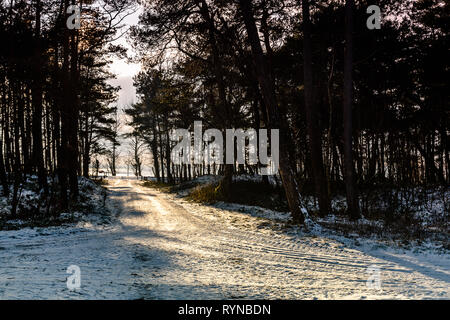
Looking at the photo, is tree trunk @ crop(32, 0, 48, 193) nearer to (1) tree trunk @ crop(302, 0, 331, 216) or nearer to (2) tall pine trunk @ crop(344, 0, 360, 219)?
(1) tree trunk @ crop(302, 0, 331, 216)

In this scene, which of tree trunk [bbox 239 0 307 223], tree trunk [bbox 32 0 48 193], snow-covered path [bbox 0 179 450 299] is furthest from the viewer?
tree trunk [bbox 32 0 48 193]

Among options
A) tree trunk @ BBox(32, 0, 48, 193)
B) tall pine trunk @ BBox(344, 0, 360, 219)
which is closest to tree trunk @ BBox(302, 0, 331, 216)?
tall pine trunk @ BBox(344, 0, 360, 219)

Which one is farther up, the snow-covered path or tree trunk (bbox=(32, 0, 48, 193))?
tree trunk (bbox=(32, 0, 48, 193))

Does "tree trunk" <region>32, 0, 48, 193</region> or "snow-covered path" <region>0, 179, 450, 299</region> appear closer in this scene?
"snow-covered path" <region>0, 179, 450, 299</region>

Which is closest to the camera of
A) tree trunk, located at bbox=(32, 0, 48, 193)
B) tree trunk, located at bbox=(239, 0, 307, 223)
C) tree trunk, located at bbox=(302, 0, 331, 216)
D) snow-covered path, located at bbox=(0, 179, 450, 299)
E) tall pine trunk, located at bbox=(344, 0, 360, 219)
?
snow-covered path, located at bbox=(0, 179, 450, 299)

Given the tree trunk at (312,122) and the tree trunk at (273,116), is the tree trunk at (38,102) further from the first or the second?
the tree trunk at (312,122)

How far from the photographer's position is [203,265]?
19.5 ft

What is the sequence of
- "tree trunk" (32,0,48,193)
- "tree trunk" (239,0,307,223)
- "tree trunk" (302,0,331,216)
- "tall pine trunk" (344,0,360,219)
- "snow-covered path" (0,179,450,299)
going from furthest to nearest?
"tree trunk" (302,0,331,216), "tall pine trunk" (344,0,360,219), "tree trunk" (32,0,48,193), "tree trunk" (239,0,307,223), "snow-covered path" (0,179,450,299)

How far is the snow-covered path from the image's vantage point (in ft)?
14.5

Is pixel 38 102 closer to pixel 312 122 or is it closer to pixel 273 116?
pixel 273 116

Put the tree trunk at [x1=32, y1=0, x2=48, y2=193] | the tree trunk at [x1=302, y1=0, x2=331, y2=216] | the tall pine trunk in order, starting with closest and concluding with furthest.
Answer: the tree trunk at [x1=32, y1=0, x2=48, y2=193] → the tall pine trunk → the tree trunk at [x1=302, y1=0, x2=331, y2=216]

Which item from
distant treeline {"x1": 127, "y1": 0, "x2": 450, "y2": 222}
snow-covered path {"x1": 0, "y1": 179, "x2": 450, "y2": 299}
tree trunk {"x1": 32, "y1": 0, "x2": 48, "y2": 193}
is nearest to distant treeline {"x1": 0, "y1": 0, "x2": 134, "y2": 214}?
tree trunk {"x1": 32, "y1": 0, "x2": 48, "y2": 193}

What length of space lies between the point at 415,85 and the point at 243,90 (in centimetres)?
1040

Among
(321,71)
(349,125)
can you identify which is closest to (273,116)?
(349,125)
